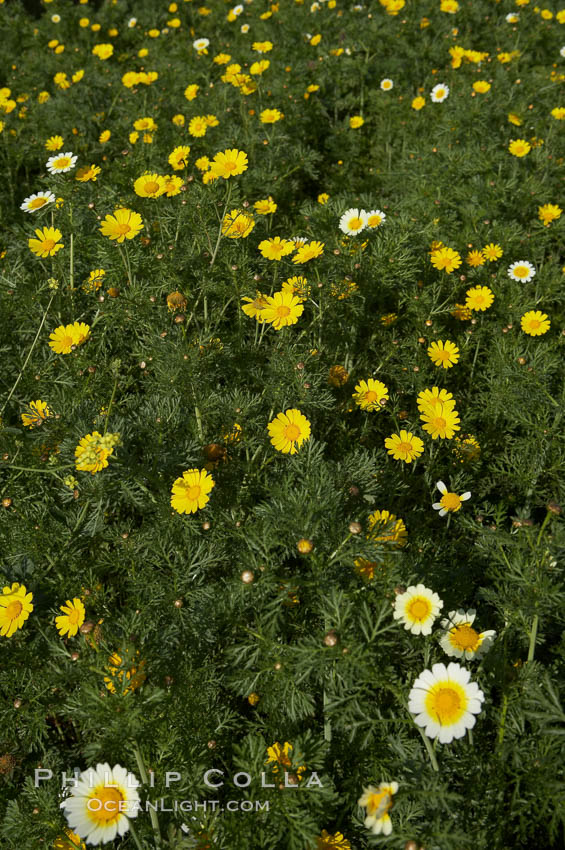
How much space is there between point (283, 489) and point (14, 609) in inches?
44.6

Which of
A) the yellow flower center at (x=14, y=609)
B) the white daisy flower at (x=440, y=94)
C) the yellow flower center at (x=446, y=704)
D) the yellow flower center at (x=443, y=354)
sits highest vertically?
the white daisy flower at (x=440, y=94)

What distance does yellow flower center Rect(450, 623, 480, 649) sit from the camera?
1871 mm

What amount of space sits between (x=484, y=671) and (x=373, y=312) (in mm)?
2194

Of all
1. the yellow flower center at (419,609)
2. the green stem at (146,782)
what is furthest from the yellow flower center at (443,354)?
the green stem at (146,782)

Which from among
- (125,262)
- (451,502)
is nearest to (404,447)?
(451,502)

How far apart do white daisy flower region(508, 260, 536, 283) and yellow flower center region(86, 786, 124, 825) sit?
10.6 ft

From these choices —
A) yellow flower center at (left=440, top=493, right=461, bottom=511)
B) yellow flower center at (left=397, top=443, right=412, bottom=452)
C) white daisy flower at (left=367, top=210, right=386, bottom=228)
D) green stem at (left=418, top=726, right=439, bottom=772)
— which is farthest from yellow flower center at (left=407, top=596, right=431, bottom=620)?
white daisy flower at (left=367, top=210, right=386, bottom=228)

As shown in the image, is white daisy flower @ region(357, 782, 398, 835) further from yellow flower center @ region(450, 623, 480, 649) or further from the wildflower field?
yellow flower center @ region(450, 623, 480, 649)

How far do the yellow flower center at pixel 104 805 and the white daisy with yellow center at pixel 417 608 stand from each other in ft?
3.33

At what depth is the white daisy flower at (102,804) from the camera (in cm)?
157

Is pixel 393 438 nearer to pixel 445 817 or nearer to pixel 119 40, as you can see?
pixel 445 817

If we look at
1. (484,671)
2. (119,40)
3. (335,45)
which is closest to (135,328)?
(484,671)

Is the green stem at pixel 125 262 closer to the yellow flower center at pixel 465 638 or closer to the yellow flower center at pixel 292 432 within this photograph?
the yellow flower center at pixel 292 432

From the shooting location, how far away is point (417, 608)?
175 centimetres
